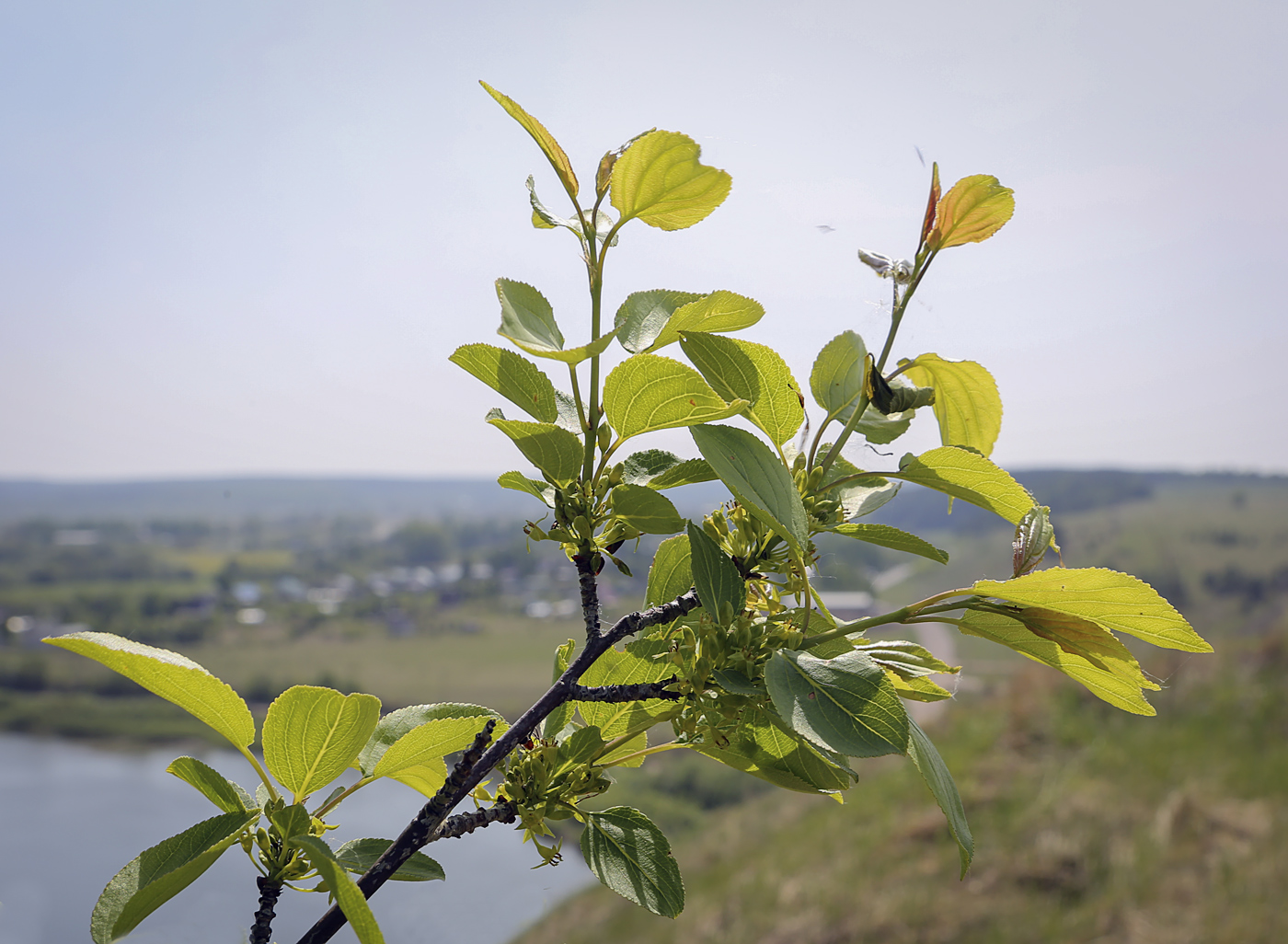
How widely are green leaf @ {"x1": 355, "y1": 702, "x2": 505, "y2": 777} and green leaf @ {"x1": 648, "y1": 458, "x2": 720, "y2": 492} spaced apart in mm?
157

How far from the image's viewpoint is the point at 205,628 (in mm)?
22969

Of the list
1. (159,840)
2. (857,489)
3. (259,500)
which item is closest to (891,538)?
(857,489)

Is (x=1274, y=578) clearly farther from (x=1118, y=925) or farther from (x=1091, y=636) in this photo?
(x=1091, y=636)

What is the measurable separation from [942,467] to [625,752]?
0.25 metres

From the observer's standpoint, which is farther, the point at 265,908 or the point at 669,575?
the point at 669,575

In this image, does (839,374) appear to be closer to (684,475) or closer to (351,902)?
(684,475)

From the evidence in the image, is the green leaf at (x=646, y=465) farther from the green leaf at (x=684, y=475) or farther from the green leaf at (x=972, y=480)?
the green leaf at (x=972, y=480)

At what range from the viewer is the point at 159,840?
73.8 inches

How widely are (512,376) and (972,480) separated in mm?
257

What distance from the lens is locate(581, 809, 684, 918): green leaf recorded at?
40 centimetres

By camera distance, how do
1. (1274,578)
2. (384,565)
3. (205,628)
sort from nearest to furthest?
(1274,578) < (205,628) < (384,565)

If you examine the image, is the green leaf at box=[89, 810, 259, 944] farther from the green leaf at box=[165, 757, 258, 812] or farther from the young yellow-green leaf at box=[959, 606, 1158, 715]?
the young yellow-green leaf at box=[959, 606, 1158, 715]

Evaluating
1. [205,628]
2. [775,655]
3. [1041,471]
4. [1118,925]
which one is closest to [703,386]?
[775,655]

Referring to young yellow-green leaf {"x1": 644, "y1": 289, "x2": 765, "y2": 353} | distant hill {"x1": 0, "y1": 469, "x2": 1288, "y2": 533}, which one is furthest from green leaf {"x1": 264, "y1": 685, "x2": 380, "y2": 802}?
distant hill {"x1": 0, "y1": 469, "x2": 1288, "y2": 533}
